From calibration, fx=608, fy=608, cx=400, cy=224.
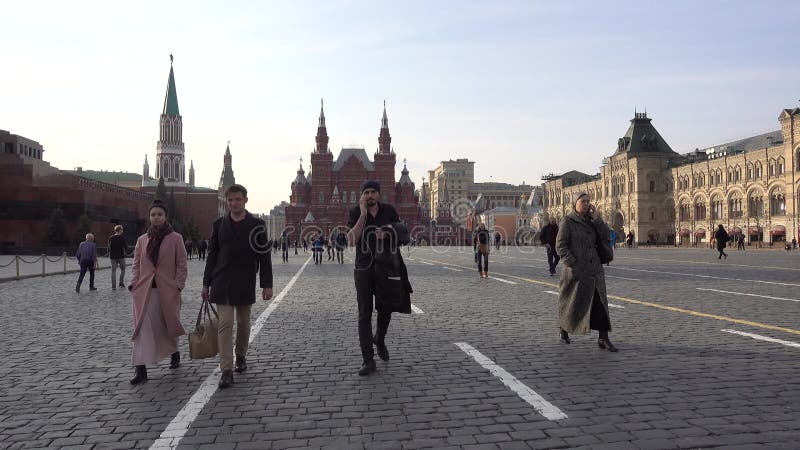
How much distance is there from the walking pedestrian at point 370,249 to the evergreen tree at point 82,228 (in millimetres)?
42403

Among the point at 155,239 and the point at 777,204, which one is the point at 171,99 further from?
the point at 155,239

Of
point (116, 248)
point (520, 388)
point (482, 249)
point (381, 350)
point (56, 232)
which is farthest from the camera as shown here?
point (56, 232)

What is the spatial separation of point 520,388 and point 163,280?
11.9 feet

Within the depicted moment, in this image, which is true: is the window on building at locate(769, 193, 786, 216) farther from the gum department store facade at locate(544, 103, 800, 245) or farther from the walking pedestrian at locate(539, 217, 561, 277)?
the walking pedestrian at locate(539, 217, 561, 277)

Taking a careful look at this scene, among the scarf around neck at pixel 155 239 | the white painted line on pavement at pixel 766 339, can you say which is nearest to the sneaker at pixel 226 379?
the scarf around neck at pixel 155 239

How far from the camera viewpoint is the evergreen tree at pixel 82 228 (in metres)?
42.8

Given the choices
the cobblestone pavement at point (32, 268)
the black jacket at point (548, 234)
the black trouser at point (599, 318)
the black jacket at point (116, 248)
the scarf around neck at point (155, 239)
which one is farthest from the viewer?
the cobblestone pavement at point (32, 268)

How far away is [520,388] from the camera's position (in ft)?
17.0

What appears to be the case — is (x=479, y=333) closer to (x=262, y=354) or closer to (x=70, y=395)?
(x=262, y=354)

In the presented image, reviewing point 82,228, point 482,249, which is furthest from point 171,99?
point 482,249

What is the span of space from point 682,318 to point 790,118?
6059 cm

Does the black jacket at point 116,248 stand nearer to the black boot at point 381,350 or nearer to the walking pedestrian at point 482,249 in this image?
the walking pedestrian at point 482,249

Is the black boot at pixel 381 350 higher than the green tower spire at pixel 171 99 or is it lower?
lower

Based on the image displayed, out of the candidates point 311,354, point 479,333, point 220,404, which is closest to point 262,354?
point 311,354
